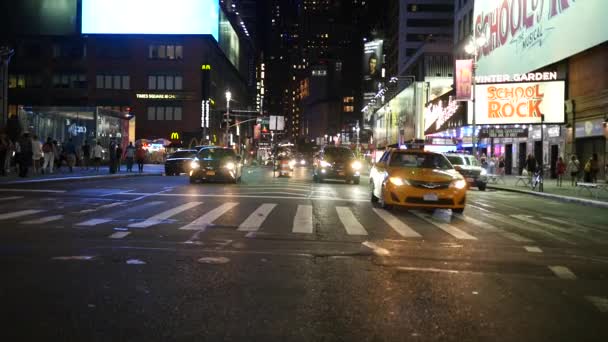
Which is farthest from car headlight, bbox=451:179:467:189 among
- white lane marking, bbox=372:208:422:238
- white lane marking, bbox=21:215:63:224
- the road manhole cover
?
white lane marking, bbox=21:215:63:224

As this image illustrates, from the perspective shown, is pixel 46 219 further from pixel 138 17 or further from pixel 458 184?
pixel 138 17

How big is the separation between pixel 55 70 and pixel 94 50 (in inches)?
227

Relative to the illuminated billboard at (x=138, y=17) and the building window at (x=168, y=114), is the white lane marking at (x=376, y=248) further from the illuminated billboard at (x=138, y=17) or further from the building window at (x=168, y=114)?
the illuminated billboard at (x=138, y=17)

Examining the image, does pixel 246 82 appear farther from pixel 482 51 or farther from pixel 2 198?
pixel 2 198

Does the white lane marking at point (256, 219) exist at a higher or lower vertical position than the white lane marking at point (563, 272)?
higher

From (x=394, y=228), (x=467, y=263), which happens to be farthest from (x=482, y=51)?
(x=467, y=263)

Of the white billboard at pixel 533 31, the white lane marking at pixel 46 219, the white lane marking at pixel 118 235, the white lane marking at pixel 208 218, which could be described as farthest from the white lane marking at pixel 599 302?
the white billboard at pixel 533 31

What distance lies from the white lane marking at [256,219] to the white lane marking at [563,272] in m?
5.15

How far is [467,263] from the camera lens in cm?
794

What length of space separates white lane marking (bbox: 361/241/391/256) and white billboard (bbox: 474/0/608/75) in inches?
980

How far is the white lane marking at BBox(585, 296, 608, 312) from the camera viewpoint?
574cm

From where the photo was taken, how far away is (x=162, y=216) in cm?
1238

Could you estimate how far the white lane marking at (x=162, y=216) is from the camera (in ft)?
35.9

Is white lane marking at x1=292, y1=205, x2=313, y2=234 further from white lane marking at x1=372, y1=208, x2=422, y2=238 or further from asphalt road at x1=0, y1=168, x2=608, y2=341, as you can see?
white lane marking at x1=372, y1=208, x2=422, y2=238
